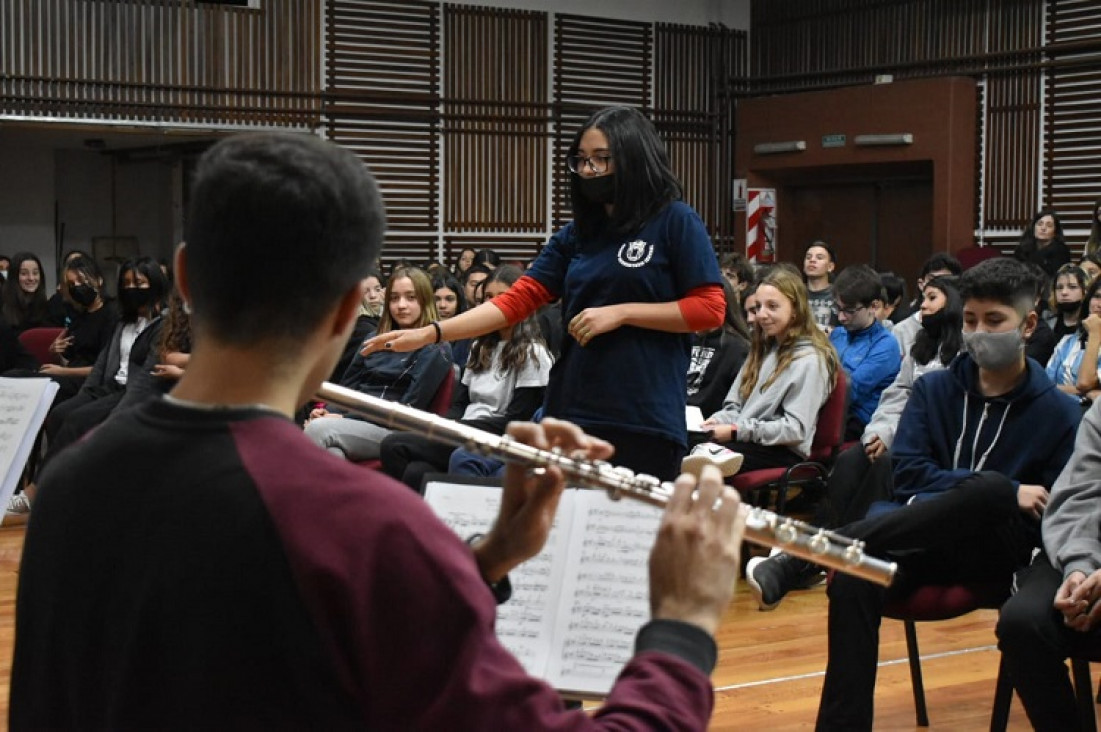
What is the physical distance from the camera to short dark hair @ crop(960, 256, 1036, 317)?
3.53 metres

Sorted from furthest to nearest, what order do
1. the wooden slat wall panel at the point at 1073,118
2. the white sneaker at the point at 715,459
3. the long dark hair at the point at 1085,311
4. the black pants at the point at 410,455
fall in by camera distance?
the wooden slat wall panel at the point at 1073,118, the long dark hair at the point at 1085,311, the black pants at the point at 410,455, the white sneaker at the point at 715,459

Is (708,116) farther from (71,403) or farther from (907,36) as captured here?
(71,403)

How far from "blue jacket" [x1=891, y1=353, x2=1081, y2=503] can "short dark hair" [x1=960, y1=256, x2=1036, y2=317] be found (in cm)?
16

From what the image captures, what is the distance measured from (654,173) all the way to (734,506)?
1889mm

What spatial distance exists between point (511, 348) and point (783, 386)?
120 cm

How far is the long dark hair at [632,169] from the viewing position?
308cm

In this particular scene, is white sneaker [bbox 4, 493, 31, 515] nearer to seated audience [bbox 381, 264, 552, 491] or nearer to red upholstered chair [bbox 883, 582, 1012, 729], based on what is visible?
seated audience [bbox 381, 264, 552, 491]

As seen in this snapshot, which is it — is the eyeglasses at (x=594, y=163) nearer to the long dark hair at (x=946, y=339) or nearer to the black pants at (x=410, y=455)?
the black pants at (x=410, y=455)

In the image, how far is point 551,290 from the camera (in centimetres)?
329

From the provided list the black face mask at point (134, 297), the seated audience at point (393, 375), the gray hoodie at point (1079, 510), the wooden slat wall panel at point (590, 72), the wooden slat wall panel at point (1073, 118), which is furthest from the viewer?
the wooden slat wall panel at point (590, 72)

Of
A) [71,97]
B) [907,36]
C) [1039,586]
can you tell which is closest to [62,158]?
[71,97]

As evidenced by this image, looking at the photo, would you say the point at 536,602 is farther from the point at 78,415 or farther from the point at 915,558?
the point at 78,415

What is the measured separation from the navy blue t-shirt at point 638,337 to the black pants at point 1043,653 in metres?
0.86

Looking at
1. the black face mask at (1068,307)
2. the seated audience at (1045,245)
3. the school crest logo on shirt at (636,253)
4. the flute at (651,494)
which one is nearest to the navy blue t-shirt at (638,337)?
the school crest logo on shirt at (636,253)
